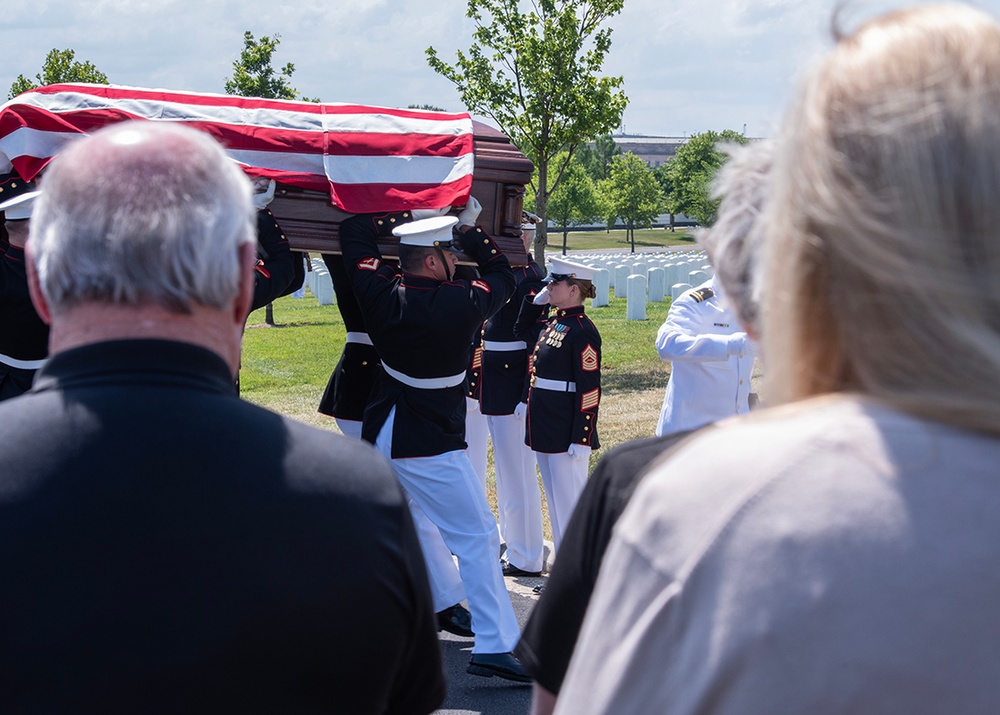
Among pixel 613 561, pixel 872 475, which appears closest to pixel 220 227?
pixel 613 561

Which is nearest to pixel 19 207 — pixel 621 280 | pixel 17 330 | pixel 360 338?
pixel 17 330

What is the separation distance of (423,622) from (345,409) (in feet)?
13.1

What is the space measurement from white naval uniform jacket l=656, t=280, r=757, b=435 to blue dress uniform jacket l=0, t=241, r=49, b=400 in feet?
9.83

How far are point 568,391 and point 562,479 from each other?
20.7 inches

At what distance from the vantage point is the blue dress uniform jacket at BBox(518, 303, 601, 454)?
5.81m

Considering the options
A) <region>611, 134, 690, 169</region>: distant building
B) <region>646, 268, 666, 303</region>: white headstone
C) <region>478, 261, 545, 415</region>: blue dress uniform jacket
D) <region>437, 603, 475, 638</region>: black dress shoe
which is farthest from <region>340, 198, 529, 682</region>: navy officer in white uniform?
<region>611, 134, 690, 169</region>: distant building

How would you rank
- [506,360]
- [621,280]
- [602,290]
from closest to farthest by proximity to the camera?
1. [506,360]
2. [602,290]
3. [621,280]

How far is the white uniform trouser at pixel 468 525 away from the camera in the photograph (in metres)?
4.43

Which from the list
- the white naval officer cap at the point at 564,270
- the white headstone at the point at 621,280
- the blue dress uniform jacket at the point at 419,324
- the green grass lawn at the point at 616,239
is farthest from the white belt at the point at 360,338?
the green grass lawn at the point at 616,239

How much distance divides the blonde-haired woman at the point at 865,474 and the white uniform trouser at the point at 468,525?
3559 mm

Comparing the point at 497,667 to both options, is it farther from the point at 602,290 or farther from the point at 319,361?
the point at 602,290

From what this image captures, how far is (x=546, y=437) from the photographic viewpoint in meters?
5.86

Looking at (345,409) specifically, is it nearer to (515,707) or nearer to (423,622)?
(515,707)

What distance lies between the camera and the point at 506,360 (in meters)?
6.68
